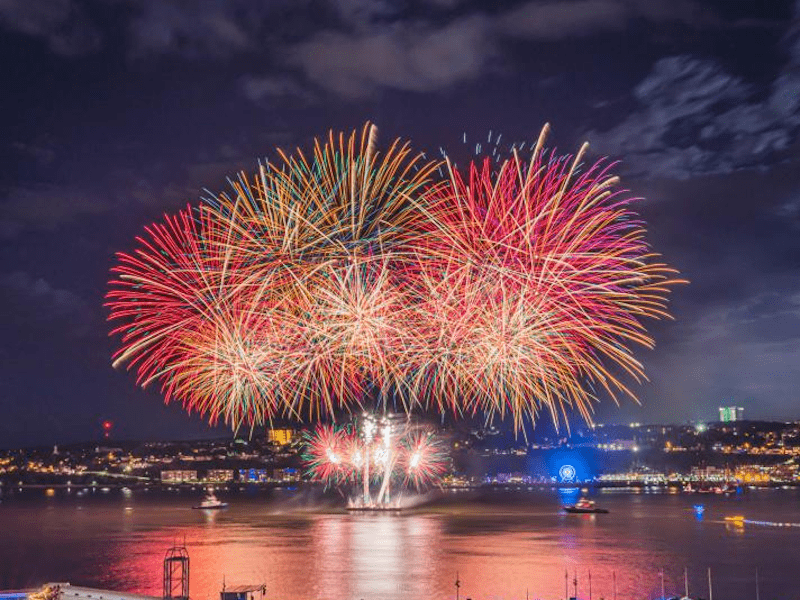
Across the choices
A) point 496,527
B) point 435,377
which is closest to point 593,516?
point 496,527

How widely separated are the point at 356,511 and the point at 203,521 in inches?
765

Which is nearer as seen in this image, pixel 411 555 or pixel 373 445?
pixel 411 555

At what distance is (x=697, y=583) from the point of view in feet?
173

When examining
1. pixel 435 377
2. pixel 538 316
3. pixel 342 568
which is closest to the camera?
pixel 538 316

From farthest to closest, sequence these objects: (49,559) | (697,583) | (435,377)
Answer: (49,559)
(697,583)
(435,377)

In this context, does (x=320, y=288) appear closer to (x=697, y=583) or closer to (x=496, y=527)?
(x=697, y=583)

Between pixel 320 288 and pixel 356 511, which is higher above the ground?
pixel 320 288

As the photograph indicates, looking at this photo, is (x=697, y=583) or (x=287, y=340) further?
(x=697, y=583)

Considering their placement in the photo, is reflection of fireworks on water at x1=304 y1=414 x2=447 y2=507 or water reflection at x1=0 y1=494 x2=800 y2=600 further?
reflection of fireworks on water at x1=304 y1=414 x2=447 y2=507

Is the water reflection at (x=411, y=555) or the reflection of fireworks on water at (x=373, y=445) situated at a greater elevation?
the reflection of fireworks on water at (x=373, y=445)

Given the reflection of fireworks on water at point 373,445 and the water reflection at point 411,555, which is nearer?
the water reflection at point 411,555

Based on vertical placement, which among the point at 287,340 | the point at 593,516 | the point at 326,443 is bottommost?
the point at 593,516

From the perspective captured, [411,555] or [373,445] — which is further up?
[373,445]

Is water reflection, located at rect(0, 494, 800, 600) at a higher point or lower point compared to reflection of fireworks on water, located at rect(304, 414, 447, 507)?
lower
